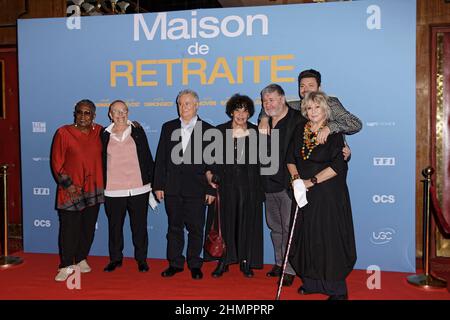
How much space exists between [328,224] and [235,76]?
6.19 ft

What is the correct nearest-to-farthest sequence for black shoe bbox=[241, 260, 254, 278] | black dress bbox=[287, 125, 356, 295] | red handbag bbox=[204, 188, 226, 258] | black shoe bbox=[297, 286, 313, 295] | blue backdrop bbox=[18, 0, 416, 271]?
black dress bbox=[287, 125, 356, 295], black shoe bbox=[297, 286, 313, 295], red handbag bbox=[204, 188, 226, 258], black shoe bbox=[241, 260, 254, 278], blue backdrop bbox=[18, 0, 416, 271]

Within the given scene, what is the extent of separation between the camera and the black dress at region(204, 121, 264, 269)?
12.5ft

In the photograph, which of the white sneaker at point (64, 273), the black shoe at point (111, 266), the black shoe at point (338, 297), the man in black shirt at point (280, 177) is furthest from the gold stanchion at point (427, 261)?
the white sneaker at point (64, 273)

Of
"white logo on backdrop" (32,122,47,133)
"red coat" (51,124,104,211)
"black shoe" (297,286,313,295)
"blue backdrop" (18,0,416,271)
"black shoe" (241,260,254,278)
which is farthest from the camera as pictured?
"white logo on backdrop" (32,122,47,133)

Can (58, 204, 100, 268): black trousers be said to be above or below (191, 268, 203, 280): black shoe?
above

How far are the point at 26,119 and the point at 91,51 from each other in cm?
104

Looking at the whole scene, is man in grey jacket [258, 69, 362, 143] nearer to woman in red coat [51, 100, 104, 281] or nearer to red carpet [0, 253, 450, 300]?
red carpet [0, 253, 450, 300]

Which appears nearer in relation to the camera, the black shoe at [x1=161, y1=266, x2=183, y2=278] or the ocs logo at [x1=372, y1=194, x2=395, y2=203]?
the black shoe at [x1=161, y1=266, x2=183, y2=278]

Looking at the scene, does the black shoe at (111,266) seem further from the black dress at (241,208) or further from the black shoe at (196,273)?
the black dress at (241,208)

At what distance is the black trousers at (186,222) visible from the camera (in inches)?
153

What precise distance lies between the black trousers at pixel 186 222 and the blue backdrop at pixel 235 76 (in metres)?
0.72

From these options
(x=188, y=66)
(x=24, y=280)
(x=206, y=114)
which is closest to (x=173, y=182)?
(x=206, y=114)

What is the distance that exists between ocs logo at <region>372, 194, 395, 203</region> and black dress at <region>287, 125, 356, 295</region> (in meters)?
1.02

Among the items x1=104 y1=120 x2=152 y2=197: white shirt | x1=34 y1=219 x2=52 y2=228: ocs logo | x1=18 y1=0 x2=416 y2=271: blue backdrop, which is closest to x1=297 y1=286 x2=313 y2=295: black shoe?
x1=18 y1=0 x2=416 y2=271: blue backdrop
